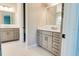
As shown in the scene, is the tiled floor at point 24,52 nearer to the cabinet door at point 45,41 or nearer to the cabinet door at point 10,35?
the cabinet door at point 45,41

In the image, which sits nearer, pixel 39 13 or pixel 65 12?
pixel 65 12

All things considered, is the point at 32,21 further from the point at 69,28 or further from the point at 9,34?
the point at 69,28

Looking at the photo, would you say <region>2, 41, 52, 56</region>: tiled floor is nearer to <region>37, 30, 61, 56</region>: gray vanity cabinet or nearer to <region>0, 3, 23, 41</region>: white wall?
<region>37, 30, 61, 56</region>: gray vanity cabinet

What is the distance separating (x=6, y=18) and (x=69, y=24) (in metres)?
3.56

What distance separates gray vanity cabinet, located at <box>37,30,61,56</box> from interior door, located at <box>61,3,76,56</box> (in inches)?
41.0

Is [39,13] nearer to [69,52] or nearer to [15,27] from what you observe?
[15,27]

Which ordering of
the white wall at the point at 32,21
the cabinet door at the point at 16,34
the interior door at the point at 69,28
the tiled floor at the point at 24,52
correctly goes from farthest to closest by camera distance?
the cabinet door at the point at 16,34
the white wall at the point at 32,21
the tiled floor at the point at 24,52
the interior door at the point at 69,28

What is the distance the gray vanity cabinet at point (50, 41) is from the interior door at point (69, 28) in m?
1.04

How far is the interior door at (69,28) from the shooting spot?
118 cm

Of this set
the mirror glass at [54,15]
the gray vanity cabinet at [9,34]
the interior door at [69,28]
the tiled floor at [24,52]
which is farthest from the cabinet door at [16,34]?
the interior door at [69,28]

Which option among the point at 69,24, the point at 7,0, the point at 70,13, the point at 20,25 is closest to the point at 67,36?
the point at 69,24

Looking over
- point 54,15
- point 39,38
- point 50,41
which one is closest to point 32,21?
point 39,38

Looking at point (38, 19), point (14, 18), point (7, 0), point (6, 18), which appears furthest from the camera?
point (14, 18)

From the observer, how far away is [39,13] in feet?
12.3
